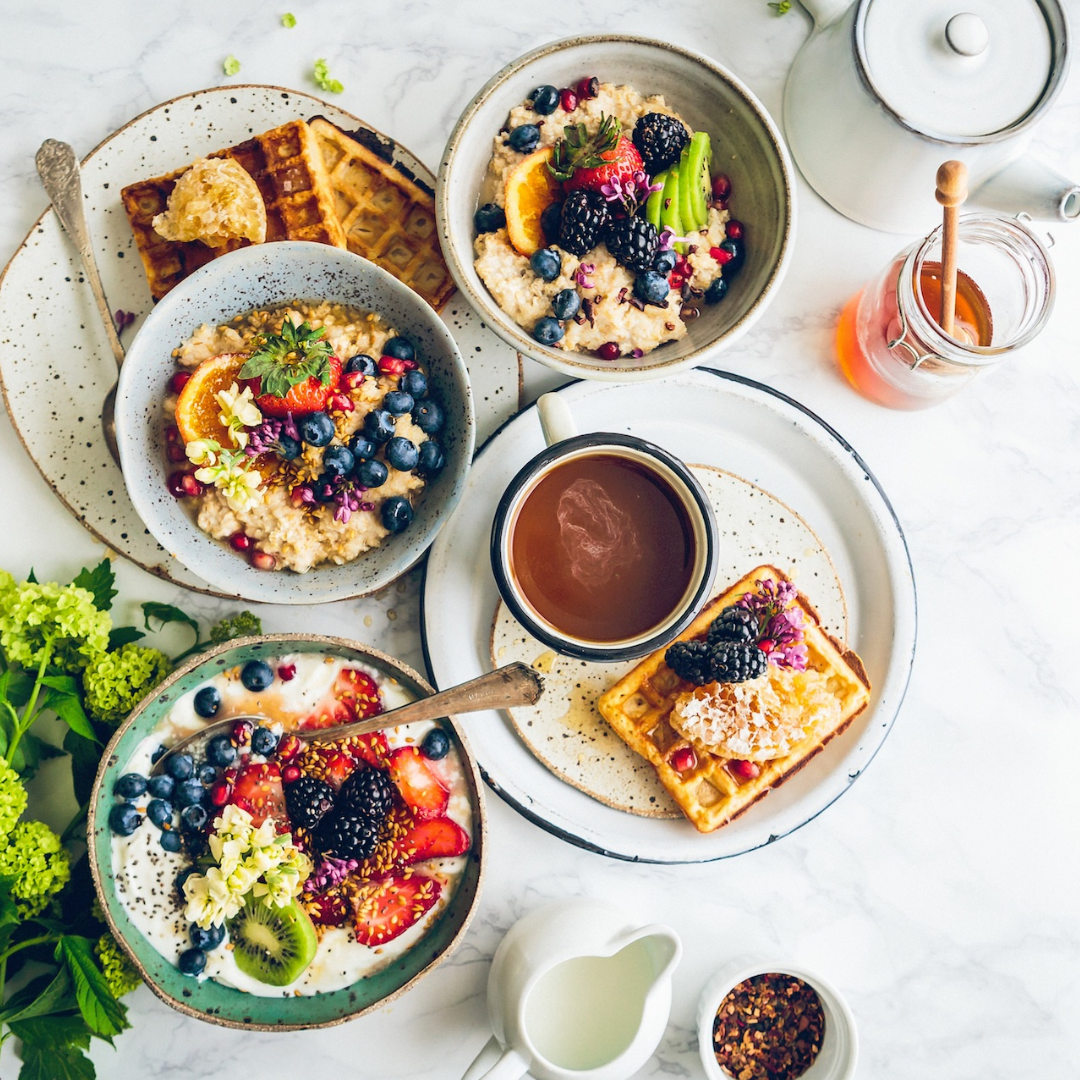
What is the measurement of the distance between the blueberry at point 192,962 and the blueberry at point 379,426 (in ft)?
3.82

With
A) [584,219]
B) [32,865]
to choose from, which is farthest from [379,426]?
[32,865]

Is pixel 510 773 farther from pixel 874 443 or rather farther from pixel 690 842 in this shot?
pixel 874 443

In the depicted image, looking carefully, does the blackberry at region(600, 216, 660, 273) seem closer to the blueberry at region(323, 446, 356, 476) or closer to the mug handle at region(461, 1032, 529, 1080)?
the blueberry at region(323, 446, 356, 476)

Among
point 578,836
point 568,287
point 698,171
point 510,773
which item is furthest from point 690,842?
point 698,171

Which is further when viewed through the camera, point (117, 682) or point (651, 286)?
point (117, 682)

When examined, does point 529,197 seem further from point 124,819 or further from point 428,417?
point 124,819

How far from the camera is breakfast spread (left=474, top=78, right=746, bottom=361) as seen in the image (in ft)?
6.07

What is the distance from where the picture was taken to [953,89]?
6.36 ft

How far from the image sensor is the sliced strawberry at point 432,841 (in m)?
1.99

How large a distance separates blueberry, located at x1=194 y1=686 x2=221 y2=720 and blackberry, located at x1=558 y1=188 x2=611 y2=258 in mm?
1231

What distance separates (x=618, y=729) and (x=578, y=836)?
10.5 inches

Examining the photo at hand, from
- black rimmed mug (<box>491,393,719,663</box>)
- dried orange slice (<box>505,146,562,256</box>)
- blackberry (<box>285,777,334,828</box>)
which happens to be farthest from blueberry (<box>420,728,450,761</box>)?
dried orange slice (<box>505,146,562,256</box>)

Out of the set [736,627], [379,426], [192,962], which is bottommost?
[192,962]

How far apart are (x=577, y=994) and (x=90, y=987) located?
109 cm
